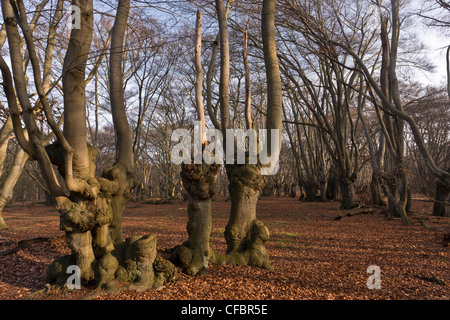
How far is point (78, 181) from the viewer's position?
A: 3342 millimetres

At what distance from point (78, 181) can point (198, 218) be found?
66.7 inches

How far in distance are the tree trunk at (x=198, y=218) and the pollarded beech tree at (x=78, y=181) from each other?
355 mm

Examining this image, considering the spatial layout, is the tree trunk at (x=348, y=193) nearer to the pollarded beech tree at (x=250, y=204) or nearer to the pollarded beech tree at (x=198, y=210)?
the pollarded beech tree at (x=250, y=204)

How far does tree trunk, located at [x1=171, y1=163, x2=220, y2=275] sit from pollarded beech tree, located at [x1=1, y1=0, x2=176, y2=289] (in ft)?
1.16

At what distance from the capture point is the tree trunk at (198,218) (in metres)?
3.98

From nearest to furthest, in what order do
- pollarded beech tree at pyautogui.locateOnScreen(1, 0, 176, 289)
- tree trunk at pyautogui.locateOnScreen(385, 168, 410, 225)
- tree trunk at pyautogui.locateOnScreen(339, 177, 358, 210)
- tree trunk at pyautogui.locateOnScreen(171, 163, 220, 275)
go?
pollarded beech tree at pyautogui.locateOnScreen(1, 0, 176, 289) < tree trunk at pyautogui.locateOnScreen(171, 163, 220, 275) < tree trunk at pyautogui.locateOnScreen(385, 168, 410, 225) < tree trunk at pyautogui.locateOnScreen(339, 177, 358, 210)

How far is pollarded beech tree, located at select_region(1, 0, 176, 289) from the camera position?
3.29 meters

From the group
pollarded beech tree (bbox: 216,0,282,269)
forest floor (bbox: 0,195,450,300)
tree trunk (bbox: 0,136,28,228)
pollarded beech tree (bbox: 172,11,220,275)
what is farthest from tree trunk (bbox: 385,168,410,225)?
tree trunk (bbox: 0,136,28,228)

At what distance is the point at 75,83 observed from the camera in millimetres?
3551

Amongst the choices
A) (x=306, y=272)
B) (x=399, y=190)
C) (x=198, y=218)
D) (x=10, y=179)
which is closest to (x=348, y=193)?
(x=399, y=190)

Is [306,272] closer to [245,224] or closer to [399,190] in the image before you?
[245,224]

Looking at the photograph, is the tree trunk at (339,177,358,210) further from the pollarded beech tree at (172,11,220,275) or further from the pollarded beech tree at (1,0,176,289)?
the pollarded beech tree at (1,0,176,289)

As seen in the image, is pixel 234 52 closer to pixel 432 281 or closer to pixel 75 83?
pixel 75 83

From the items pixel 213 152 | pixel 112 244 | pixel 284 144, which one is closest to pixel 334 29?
pixel 213 152
